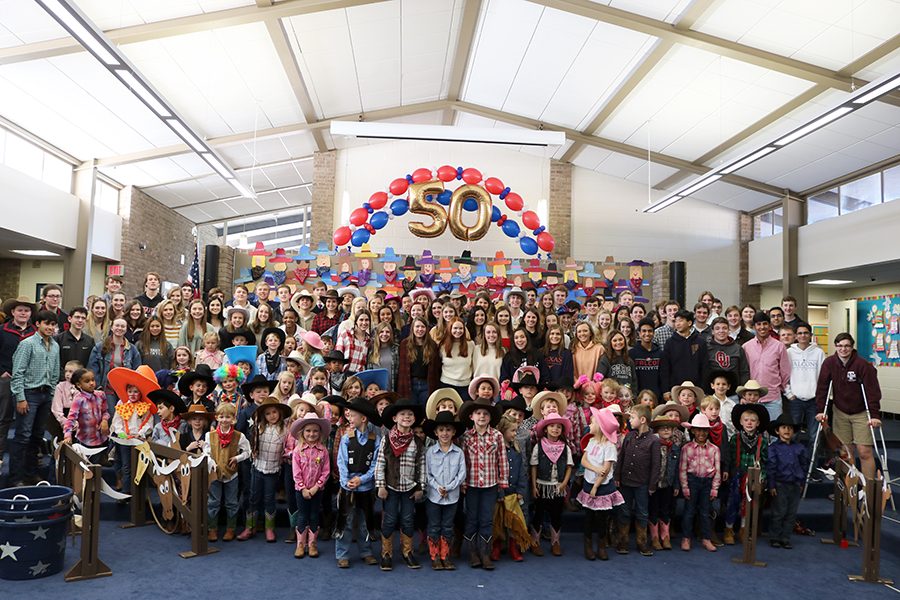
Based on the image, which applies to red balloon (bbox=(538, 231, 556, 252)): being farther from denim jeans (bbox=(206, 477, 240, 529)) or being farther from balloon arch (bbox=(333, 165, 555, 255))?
denim jeans (bbox=(206, 477, 240, 529))

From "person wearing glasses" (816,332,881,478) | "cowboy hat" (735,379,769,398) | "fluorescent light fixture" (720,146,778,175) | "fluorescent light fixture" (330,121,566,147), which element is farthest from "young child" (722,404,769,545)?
"fluorescent light fixture" (330,121,566,147)

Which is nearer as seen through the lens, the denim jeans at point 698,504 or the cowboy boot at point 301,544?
the cowboy boot at point 301,544

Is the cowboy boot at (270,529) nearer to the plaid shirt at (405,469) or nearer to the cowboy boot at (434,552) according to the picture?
the plaid shirt at (405,469)

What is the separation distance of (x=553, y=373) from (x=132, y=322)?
152 inches

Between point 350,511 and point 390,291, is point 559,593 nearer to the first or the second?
point 350,511

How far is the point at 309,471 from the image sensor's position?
14.0 feet

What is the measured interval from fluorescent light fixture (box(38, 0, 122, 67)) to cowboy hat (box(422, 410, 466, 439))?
391cm

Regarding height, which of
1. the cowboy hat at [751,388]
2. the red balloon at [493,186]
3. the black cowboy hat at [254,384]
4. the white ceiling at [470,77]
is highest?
the white ceiling at [470,77]

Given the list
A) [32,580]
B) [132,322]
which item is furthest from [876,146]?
[32,580]

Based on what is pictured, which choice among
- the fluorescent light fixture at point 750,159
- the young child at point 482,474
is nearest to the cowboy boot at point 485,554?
the young child at point 482,474

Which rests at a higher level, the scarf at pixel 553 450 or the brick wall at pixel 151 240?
the brick wall at pixel 151 240

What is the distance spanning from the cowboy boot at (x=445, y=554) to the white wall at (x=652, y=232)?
31.4 feet

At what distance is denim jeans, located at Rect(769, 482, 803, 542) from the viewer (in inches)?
189

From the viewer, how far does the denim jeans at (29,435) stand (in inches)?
196
